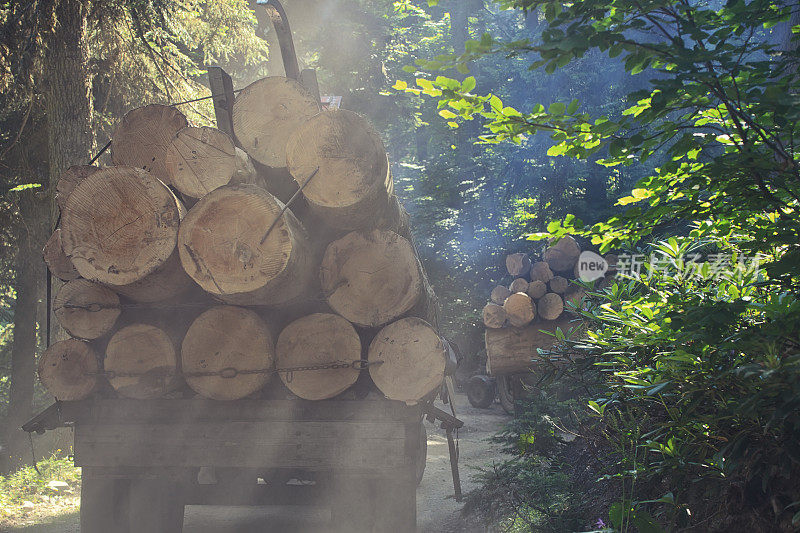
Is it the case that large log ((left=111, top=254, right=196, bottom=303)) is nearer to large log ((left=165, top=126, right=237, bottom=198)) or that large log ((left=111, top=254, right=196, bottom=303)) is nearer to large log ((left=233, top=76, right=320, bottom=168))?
large log ((left=165, top=126, right=237, bottom=198))

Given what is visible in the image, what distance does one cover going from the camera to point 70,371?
374 cm

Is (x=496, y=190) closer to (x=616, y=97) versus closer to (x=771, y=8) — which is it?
(x=616, y=97)

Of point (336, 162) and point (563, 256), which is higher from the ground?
point (563, 256)

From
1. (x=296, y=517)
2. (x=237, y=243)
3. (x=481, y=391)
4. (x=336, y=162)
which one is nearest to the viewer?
(x=237, y=243)

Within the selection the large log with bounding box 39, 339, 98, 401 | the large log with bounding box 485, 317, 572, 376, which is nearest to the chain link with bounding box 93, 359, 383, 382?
the large log with bounding box 39, 339, 98, 401

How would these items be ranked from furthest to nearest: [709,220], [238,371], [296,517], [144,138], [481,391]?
[481,391]
[296,517]
[144,138]
[238,371]
[709,220]

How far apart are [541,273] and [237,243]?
27.4 ft

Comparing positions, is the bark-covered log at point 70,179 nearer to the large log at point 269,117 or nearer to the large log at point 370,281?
the large log at point 269,117

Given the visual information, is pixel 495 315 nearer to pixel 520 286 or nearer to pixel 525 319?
pixel 525 319

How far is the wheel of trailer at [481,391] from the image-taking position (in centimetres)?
1338

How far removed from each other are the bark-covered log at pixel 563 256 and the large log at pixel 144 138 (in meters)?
7.82

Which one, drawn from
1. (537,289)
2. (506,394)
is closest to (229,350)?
(537,289)

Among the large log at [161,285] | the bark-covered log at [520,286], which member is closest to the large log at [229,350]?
the large log at [161,285]

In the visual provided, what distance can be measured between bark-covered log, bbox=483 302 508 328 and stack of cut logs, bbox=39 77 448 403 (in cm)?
620
